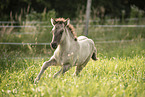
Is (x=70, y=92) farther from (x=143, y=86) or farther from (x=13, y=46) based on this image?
(x=13, y=46)

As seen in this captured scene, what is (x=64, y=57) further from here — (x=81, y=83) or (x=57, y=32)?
(x=81, y=83)

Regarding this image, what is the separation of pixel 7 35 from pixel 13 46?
1066mm

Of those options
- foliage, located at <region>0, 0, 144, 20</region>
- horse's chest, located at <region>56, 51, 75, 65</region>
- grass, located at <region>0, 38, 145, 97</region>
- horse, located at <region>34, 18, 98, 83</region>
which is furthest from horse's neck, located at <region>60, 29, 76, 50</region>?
foliage, located at <region>0, 0, 144, 20</region>

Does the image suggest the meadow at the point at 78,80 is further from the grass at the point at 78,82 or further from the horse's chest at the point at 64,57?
the horse's chest at the point at 64,57

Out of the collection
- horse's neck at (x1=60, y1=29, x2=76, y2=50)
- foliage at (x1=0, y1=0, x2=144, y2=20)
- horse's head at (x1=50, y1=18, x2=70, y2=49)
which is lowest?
horse's neck at (x1=60, y1=29, x2=76, y2=50)

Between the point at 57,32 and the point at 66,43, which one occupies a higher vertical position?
the point at 57,32

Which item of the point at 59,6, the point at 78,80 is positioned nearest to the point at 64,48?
the point at 78,80

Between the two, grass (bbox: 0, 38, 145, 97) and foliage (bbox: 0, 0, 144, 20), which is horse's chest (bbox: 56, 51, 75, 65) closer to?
grass (bbox: 0, 38, 145, 97)

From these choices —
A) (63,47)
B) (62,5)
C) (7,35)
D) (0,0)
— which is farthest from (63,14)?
(63,47)

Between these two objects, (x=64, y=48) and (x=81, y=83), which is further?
(x=64, y=48)

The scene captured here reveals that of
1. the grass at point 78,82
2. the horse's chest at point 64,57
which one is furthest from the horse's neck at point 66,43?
the grass at point 78,82

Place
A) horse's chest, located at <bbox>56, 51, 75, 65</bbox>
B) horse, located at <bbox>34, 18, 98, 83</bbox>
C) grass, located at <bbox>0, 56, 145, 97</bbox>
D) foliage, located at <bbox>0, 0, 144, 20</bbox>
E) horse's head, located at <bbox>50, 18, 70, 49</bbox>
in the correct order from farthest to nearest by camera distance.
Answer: foliage, located at <bbox>0, 0, 144, 20</bbox> < horse's chest, located at <bbox>56, 51, 75, 65</bbox> < horse, located at <bbox>34, 18, 98, 83</bbox> < horse's head, located at <bbox>50, 18, 70, 49</bbox> < grass, located at <bbox>0, 56, 145, 97</bbox>

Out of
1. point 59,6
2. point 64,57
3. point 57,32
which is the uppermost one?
point 59,6

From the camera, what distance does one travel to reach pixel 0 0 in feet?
44.4
